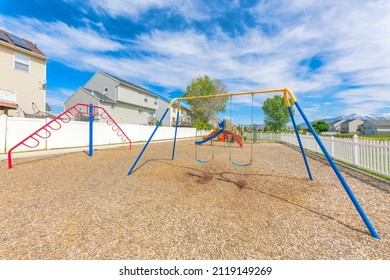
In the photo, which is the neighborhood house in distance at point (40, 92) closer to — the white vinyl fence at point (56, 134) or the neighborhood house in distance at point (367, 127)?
the white vinyl fence at point (56, 134)

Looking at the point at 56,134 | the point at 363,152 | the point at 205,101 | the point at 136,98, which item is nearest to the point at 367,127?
the point at 205,101

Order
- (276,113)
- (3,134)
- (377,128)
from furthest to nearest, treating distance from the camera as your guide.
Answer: (377,128) < (276,113) < (3,134)

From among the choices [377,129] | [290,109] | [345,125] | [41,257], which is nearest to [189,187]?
[41,257]

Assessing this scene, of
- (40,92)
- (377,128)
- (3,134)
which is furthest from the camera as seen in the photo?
(377,128)

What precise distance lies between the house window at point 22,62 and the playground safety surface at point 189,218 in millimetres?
16063

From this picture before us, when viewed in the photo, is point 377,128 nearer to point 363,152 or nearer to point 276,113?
point 276,113

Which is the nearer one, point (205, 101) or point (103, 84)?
point (103, 84)

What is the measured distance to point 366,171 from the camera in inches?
230

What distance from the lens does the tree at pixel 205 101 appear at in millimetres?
39344

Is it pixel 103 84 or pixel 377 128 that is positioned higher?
pixel 103 84

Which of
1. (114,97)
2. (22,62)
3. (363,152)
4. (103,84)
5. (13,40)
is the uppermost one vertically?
(13,40)

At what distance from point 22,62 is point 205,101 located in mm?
31477

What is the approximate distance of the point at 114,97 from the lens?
2638cm

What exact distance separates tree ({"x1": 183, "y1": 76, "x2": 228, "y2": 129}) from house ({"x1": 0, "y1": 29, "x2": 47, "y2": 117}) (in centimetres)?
2669
